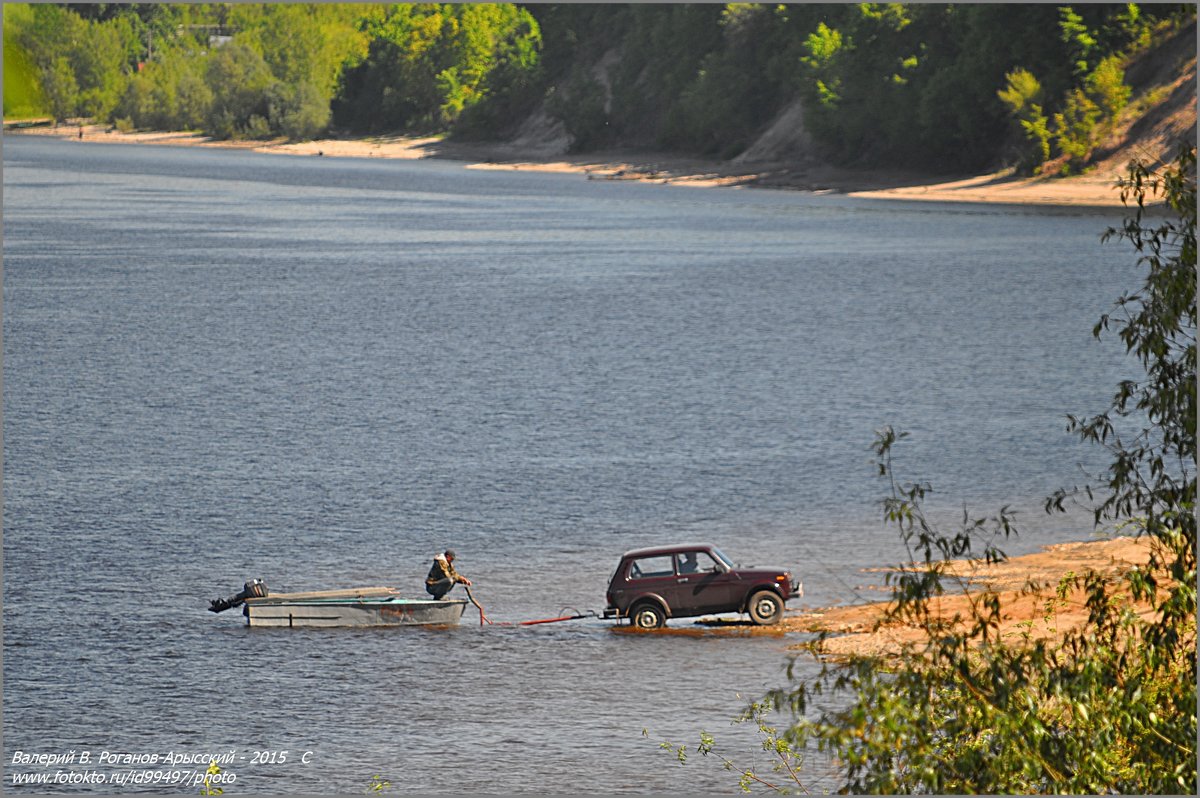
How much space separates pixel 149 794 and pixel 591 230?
136199 mm

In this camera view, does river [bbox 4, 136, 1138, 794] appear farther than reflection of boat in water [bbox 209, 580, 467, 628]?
No

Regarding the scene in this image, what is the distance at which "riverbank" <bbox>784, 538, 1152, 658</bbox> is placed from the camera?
35.1 meters

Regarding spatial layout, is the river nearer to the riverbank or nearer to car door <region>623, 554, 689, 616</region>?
car door <region>623, 554, 689, 616</region>

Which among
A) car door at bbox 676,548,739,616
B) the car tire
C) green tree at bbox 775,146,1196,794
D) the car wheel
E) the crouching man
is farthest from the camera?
the crouching man

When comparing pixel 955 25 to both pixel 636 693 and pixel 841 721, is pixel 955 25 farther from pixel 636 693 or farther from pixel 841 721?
pixel 841 721

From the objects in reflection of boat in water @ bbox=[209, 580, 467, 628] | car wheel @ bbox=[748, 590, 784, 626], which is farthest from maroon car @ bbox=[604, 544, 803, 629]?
reflection of boat in water @ bbox=[209, 580, 467, 628]

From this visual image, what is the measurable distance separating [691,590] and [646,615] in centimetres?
133

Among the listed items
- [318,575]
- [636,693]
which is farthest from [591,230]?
[636,693]

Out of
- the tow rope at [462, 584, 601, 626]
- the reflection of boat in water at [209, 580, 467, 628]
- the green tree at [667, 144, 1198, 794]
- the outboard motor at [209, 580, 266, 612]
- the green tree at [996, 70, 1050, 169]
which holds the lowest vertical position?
the tow rope at [462, 584, 601, 626]

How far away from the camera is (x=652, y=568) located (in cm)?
4141

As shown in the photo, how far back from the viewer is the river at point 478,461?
32938 millimetres

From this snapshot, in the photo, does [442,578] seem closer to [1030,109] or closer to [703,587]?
[703,587]

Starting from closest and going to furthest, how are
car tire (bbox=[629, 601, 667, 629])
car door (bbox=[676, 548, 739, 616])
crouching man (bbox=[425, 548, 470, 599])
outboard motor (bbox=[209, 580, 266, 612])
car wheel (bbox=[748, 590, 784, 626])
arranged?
1. car wheel (bbox=[748, 590, 784, 626])
2. car door (bbox=[676, 548, 739, 616])
3. car tire (bbox=[629, 601, 667, 629])
4. outboard motor (bbox=[209, 580, 266, 612])
5. crouching man (bbox=[425, 548, 470, 599])

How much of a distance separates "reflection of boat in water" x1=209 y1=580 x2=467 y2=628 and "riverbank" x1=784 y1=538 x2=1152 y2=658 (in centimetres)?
911
